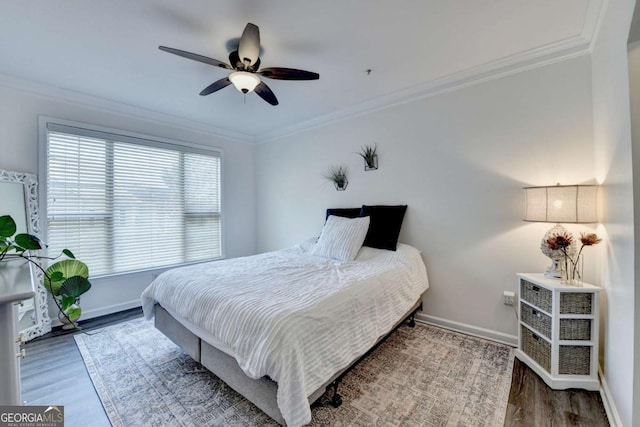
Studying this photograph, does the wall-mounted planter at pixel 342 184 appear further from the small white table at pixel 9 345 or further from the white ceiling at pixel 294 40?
the small white table at pixel 9 345

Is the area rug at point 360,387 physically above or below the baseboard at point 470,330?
below

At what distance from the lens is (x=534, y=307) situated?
1.94 m

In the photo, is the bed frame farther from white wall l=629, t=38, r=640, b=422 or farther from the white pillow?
white wall l=629, t=38, r=640, b=422

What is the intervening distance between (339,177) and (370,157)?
516 millimetres

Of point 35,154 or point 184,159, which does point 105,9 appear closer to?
point 35,154

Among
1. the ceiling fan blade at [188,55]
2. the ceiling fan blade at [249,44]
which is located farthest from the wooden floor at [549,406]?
the ceiling fan blade at [188,55]

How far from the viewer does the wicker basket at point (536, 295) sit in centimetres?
183

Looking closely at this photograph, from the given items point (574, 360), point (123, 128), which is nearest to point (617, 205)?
point (574, 360)

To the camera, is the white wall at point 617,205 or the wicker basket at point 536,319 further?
the wicker basket at point 536,319

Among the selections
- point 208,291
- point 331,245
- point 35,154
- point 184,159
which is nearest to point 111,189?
point 35,154

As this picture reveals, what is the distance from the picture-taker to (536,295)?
1.94m

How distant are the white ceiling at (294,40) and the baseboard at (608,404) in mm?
2427

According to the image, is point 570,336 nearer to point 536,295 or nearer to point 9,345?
point 536,295

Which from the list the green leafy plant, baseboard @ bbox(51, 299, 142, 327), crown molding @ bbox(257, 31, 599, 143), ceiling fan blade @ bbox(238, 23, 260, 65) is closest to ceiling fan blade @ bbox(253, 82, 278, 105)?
ceiling fan blade @ bbox(238, 23, 260, 65)
